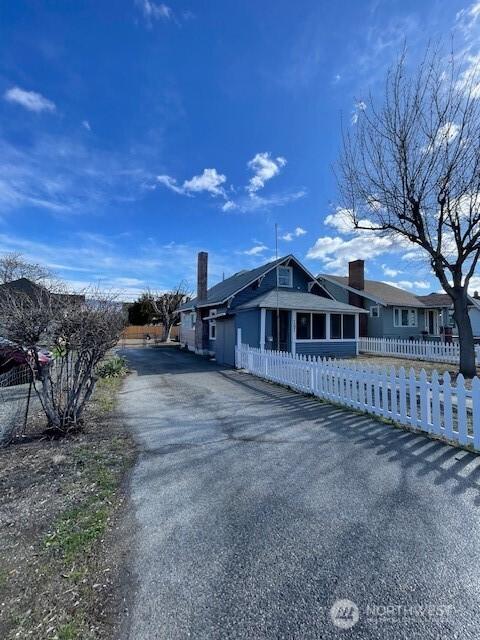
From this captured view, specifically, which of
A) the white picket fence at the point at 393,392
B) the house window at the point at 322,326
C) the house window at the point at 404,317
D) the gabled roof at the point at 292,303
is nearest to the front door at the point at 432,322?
the house window at the point at 404,317

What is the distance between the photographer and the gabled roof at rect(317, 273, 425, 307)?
2414 cm

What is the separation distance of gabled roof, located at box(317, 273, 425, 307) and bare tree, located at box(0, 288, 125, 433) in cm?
2181

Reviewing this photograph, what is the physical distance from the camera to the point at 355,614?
191 cm

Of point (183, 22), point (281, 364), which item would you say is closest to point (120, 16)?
point (183, 22)

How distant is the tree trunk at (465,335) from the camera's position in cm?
1134

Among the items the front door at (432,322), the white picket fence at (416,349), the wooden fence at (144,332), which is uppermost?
the front door at (432,322)

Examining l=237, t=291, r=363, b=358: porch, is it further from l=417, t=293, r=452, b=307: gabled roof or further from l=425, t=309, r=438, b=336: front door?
l=425, t=309, r=438, b=336: front door

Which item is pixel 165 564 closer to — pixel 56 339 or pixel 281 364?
pixel 56 339

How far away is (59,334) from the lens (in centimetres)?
515

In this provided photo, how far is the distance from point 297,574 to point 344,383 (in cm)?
536

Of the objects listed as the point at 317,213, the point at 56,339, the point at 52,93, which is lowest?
the point at 56,339

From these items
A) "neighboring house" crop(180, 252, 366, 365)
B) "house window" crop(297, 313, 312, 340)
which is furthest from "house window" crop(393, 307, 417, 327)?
"house window" crop(297, 313, 312, 340)

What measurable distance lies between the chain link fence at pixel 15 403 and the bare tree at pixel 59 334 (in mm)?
469

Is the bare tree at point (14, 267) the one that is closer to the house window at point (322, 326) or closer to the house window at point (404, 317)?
the house window at point (322, 326)
